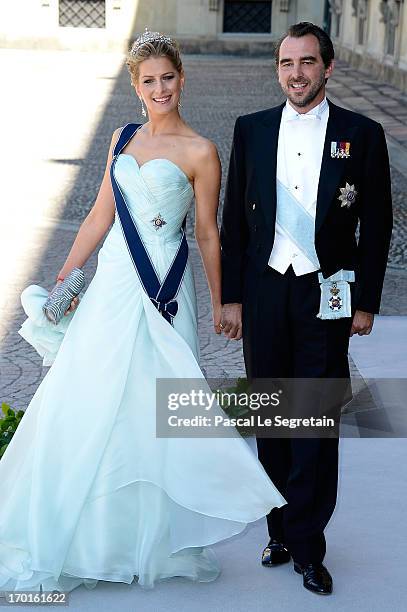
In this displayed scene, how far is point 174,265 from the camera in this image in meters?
3.85

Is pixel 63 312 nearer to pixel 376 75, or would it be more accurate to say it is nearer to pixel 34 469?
pixel 34 469

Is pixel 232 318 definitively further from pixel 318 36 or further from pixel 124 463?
pixel 318 36

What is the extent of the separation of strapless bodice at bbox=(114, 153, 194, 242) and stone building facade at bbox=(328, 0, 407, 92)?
61.0 feet

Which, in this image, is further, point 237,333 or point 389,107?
point 389,107

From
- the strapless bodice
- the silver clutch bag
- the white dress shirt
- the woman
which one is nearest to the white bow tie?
the white dress shirt

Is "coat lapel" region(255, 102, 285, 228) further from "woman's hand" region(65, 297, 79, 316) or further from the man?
"woman's hand" region(65, 297, 79, 316)

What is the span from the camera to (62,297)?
3928mm

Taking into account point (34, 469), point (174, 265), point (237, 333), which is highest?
point (174, 265)

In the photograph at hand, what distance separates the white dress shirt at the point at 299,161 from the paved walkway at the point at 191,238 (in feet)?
3.63

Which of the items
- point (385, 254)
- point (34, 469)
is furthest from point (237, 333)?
point (34, 469)

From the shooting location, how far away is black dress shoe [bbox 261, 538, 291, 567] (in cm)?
400

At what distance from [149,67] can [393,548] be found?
1.95m

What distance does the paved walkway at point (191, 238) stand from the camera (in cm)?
383

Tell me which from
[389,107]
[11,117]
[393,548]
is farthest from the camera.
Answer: [389,107]
